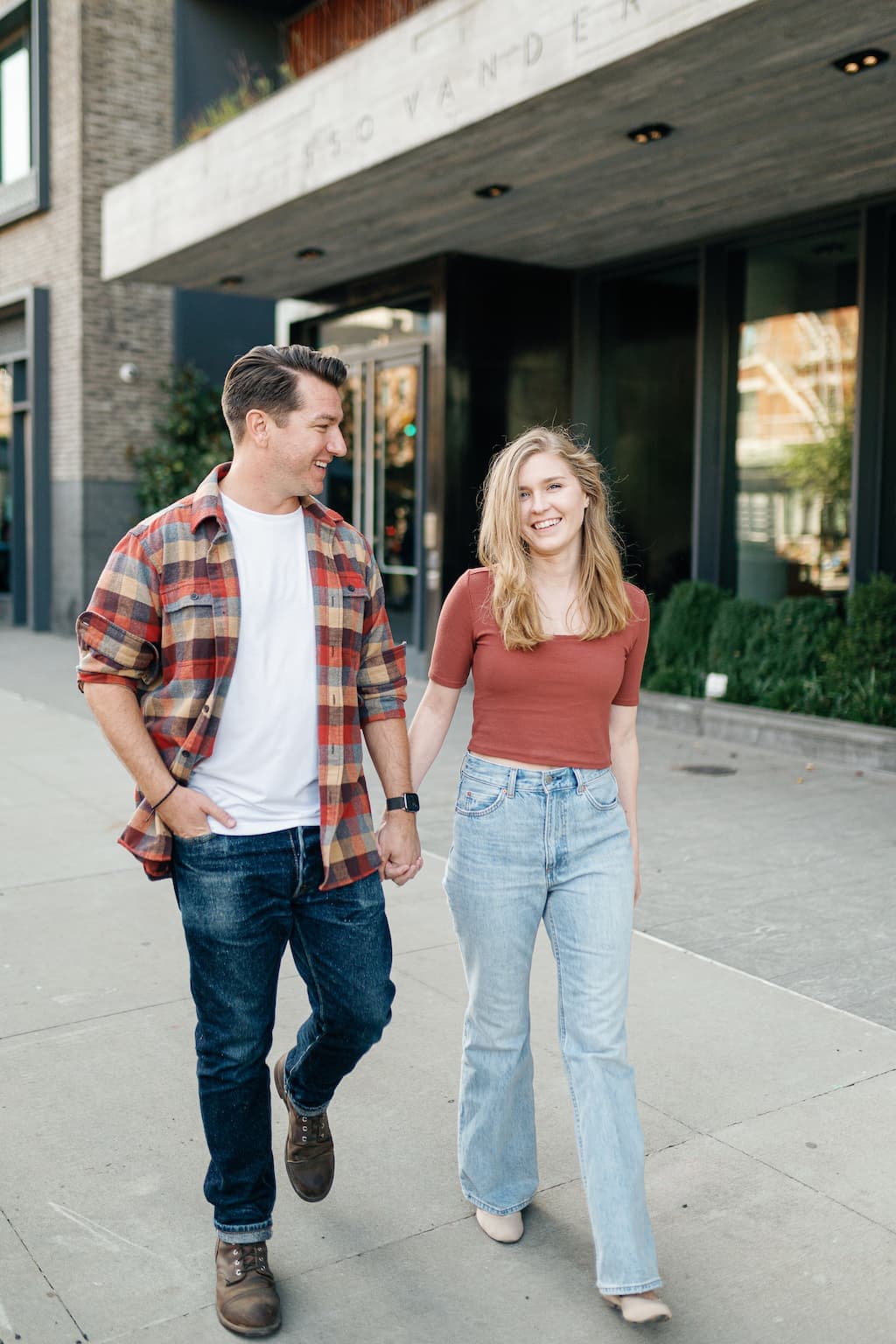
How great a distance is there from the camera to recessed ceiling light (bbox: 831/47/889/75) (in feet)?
21.9

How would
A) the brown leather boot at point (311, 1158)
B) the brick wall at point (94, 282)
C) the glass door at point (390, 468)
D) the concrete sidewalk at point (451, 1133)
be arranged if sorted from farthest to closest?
1. the brick wall at point (94, 282)
2. the glass door at point (390, 468)
3. the brown leather boot at point (311, 1158)
4. the concrete sidewalk at point (451, 1133)

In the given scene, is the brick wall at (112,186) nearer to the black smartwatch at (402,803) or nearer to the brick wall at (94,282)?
the brick wall at (94,282)

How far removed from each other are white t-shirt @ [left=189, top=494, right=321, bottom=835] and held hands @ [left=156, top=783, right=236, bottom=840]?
0.02 meters

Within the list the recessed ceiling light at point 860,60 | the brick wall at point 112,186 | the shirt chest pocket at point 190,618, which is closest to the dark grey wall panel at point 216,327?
the brick wall at point 112,186

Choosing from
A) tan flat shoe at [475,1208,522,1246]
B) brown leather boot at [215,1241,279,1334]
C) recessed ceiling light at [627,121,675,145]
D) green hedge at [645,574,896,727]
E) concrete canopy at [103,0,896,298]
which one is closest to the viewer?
brown leather boot at [215,1241,279,1334]

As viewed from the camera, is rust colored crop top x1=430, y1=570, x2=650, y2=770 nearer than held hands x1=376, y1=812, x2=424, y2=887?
Yes

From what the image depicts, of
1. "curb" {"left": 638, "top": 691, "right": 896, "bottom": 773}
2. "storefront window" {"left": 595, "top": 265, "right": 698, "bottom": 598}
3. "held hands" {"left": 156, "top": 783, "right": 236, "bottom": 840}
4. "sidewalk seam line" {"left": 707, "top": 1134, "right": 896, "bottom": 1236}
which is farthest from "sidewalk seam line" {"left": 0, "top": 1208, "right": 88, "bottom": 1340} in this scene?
"storefront window" {"left": 595, "top": 265, "right": 698, "bottom": 598}

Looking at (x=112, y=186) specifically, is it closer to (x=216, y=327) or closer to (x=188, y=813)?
(x=216, y=327)

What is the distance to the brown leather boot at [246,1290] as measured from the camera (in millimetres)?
2623

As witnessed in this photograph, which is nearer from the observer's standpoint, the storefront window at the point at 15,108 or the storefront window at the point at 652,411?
the storefront window at the point at 652,411

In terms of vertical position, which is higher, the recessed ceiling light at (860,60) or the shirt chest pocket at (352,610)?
the recessed ceiling light at (860,60)

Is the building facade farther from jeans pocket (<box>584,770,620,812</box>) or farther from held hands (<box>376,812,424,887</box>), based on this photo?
held hands (<box>376,812,424,887</box>)

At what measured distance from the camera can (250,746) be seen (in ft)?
9.00

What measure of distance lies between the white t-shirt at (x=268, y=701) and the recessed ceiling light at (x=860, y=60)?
5.44m
